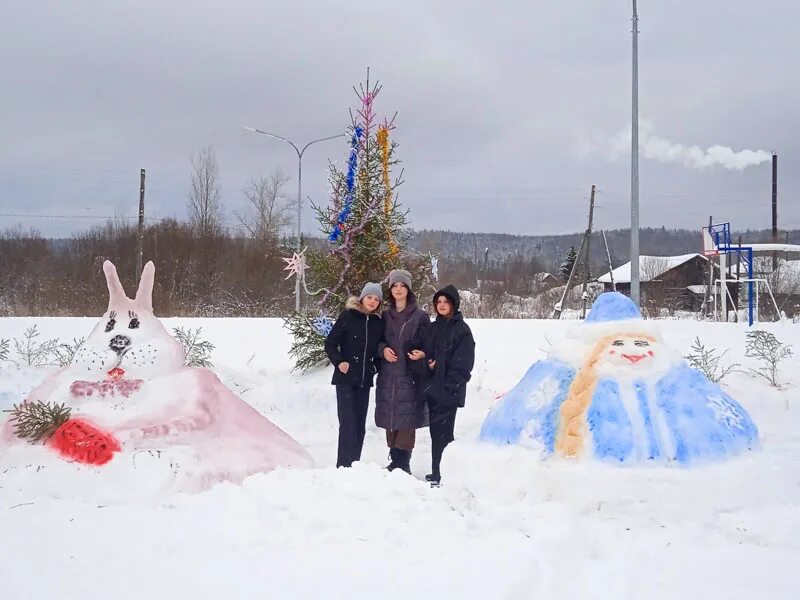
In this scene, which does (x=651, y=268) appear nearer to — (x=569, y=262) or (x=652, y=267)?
(x=652, y=267)

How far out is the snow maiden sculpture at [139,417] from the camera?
472 cm

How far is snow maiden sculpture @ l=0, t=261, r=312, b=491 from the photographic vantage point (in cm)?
472

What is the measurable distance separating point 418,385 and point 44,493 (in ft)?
9.11

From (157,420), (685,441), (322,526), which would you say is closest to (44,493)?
(157,420)

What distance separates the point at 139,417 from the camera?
16.3ft

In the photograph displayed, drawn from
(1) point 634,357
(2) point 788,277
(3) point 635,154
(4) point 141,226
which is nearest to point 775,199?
(2) point 788,277

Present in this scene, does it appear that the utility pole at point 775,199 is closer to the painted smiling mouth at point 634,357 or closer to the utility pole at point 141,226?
the utility pole at point 141,226

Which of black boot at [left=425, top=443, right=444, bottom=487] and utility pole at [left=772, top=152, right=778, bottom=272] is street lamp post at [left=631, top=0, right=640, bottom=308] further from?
utility pole at [left=772, top=152, right=778, bottom=272]

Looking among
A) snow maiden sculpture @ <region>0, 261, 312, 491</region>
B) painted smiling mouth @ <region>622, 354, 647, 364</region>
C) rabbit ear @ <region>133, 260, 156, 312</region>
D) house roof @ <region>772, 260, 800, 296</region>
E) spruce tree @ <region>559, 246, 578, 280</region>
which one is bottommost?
snow maiden sculpture @ <region>0, 261, 312, 491</region>

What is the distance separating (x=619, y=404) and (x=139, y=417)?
3526mm

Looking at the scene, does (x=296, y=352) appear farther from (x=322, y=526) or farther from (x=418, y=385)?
(x=322, y=526)

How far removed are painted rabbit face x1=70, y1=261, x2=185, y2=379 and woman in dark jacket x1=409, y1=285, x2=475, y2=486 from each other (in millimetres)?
2010

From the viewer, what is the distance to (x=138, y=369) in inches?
205

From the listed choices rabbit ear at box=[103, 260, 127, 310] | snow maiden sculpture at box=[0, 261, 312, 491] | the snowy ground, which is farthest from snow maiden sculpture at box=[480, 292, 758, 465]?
rabbit ear at box=[103, 260, 127, 310]
